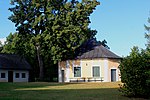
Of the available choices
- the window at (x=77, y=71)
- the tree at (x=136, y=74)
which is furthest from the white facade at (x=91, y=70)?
the tree at (x=136, y=74)

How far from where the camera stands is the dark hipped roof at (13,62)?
5541 cm

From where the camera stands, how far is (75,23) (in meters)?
49.7

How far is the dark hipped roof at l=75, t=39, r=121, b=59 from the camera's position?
49.7 meters

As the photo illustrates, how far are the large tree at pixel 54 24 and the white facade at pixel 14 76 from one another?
8.00 metres

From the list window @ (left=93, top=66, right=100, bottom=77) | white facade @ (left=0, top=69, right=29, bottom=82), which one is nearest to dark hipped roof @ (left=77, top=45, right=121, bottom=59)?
window @ (left=93, top=66, right=100, bottom=77)

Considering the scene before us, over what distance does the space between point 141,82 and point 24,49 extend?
39775mm

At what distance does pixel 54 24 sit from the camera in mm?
48438

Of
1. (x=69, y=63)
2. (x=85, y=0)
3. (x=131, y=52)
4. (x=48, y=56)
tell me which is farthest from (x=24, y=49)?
(x=131, y=52)

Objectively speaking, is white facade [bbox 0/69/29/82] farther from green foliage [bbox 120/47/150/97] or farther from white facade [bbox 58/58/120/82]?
green foliage [bbox 120/47/150/97]

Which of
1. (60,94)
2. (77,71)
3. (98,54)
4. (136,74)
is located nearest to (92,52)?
(98,54)

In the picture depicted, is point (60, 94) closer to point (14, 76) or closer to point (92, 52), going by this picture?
point (92, 52)

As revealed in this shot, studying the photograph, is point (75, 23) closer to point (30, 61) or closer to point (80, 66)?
point (80, 66)

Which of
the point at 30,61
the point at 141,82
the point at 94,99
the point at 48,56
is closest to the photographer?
the point at 94,99

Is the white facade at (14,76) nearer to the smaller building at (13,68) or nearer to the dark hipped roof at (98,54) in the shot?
the smaller building at (13,68)
